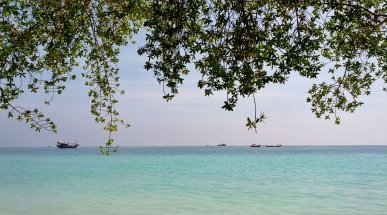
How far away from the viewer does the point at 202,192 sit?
94.5 feet

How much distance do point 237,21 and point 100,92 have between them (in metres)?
4.66

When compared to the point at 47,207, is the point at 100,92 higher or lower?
higher

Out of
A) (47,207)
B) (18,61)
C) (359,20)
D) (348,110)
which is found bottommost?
(47,207)

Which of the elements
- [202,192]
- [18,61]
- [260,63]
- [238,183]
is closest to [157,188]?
[202,192]

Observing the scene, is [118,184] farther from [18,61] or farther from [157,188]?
[18,61]

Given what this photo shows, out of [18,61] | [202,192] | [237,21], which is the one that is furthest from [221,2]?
[202,192]

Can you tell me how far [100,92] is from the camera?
1049 centimetres

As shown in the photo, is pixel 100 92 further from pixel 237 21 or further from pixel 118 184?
pixel 118 184

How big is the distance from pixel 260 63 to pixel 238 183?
29.6 meters

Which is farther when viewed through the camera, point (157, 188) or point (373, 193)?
point (157, 188)

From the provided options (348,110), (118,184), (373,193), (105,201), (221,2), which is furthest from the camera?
(118,184)

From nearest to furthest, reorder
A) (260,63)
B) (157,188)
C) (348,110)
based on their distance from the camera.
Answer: (260,63)
(348,110)
(157,188)

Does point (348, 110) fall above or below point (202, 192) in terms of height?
above

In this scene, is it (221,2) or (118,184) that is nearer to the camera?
(221,2)
